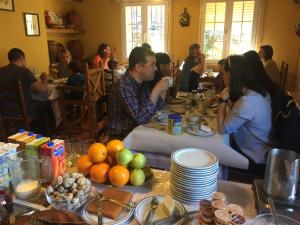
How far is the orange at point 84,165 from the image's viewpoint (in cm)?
101

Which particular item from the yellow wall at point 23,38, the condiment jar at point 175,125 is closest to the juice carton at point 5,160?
the condiment jar at point 175,125

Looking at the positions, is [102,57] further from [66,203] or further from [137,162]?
[66,203]

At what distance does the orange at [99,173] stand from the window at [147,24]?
4.63 m

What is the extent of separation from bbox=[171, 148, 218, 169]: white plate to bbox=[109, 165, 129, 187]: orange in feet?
0.59

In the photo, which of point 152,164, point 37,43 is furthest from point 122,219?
point 37,43

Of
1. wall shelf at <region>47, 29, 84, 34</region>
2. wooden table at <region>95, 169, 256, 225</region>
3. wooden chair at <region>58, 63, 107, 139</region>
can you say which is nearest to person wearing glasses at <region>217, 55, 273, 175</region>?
wooden table at <region>95, 169, 256, 225</region>

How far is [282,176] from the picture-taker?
0.89m

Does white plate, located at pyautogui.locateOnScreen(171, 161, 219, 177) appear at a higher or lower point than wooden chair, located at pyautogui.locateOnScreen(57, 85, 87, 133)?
→ higher

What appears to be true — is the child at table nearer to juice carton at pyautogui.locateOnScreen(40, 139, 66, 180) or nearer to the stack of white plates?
juice carton at pyautogui.locateOnScreen(40, 139, 66, 180)

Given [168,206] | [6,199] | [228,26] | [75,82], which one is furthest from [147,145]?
[228,26]

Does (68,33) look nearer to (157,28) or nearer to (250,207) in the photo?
(157,28)

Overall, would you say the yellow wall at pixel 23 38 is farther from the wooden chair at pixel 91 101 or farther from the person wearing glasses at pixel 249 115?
the person wearing glasses at pixel 249 115

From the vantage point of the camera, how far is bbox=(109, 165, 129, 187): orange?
944 mm

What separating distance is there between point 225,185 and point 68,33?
17.4 feet
